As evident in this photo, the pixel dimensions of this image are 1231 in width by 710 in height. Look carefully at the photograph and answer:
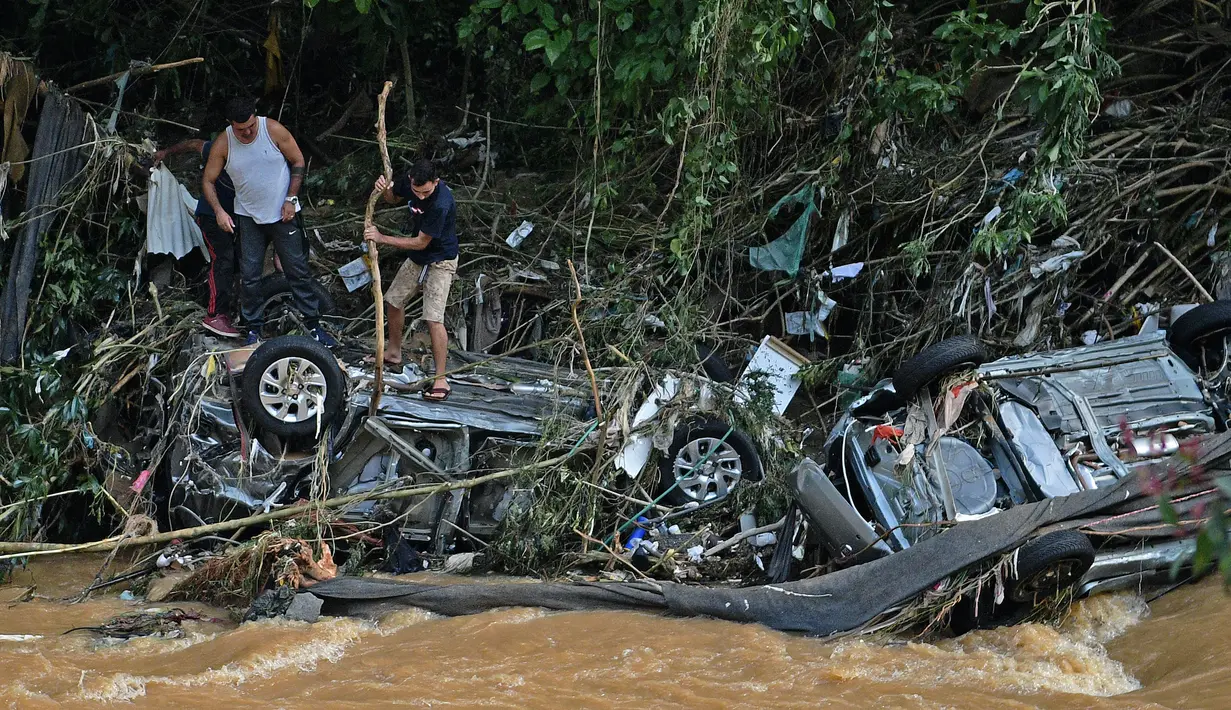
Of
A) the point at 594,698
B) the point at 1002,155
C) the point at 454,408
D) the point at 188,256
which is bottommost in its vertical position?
the point at 594,698

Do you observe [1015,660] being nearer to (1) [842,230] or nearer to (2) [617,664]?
(2) [617,664]

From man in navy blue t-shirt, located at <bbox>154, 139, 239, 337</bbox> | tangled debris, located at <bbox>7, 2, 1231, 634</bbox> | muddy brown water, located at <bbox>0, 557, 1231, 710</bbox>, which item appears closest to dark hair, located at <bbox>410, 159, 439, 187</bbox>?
tangled debris, located at <bbox>7, 2, 1231, 634</bbox>

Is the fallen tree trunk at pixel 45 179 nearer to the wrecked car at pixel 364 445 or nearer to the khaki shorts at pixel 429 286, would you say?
the wrecked car at pixel 364 445

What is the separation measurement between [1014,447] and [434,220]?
13.1ft

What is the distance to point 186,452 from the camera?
7.86 metres

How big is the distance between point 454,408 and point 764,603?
8.66 feet

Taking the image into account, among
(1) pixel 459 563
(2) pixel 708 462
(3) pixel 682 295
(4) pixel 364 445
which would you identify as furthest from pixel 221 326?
(2) pixel 708 462

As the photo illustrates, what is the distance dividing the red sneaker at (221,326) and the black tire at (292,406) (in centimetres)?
90

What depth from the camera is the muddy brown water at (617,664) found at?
18.8ft

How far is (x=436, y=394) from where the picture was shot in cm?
830

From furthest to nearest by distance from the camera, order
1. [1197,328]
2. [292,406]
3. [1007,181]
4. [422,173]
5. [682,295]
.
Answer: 1. [682,295]
2. [1007,181]
3. [422,173]
4. [292,406]
5. [1197,328]

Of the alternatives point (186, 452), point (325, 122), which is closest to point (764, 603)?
point (186, 452)

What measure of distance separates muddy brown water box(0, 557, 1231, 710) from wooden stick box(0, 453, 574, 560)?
2.07 ft

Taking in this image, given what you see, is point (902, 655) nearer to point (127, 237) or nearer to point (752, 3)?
point (752, 3)
